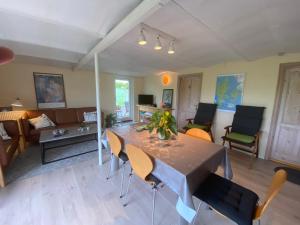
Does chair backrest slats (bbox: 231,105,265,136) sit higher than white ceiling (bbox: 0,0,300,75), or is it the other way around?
white ceiling (bbox: 0,0,300,75)

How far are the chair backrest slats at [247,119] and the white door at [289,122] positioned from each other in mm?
339

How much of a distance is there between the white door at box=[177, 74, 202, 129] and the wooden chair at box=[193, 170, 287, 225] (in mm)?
2948

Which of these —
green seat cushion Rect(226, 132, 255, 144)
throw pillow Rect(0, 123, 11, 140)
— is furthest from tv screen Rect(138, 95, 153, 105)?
throw pillow Rect(0, 123, 11, 140)

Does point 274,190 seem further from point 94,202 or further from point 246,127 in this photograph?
point 246,127

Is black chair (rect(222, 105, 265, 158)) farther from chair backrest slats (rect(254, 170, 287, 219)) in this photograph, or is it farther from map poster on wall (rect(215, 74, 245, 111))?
chair backrest slats (rect(254, 170, 287, 219))

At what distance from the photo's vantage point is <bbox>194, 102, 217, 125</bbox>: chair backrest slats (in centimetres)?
348

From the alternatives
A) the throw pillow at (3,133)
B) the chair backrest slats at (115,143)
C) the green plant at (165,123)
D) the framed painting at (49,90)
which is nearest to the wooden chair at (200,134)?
the green plant at (165,123)

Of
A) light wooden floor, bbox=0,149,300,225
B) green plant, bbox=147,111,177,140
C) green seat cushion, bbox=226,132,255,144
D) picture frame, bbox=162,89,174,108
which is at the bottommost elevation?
light wooden floor, bbox=0,149,300,225

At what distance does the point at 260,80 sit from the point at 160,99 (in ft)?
10.4

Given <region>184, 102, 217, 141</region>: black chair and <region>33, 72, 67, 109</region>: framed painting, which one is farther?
<region>33, 72, 67, 109</region>: framed painting

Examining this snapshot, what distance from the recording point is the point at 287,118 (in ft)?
8.42

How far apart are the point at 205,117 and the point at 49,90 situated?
460 centimetres

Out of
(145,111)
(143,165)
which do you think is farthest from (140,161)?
(145,111)

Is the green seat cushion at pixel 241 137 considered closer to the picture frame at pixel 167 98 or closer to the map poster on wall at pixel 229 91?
the map poster on wall at pixel 229 91
